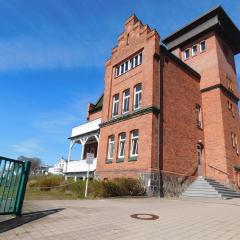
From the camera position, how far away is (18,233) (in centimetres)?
513

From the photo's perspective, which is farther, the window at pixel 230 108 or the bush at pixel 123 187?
the window at pixel 230 108

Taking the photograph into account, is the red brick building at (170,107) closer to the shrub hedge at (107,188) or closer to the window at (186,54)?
the window at (186,54)

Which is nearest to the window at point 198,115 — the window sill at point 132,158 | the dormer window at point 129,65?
the dormer window at point 129,65

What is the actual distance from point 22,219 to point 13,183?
0.98m

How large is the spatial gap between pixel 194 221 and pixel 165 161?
10.6m

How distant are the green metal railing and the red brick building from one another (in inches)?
413

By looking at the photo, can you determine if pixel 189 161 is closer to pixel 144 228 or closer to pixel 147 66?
pixel 147 66

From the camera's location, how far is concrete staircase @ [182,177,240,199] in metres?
16.9

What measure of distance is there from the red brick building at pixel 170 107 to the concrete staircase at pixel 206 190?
1133mm

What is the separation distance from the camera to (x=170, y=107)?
1959 cm

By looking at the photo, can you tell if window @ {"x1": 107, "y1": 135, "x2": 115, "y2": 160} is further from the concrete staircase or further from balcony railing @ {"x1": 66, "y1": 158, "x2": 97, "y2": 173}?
the concrete staircase

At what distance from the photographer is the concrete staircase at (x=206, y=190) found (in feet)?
55.6

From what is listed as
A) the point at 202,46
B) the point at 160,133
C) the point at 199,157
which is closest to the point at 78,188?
the point at 160,133

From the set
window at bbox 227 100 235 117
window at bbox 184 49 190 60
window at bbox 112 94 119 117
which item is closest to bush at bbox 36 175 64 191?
window at bbox 112 94 119 117
